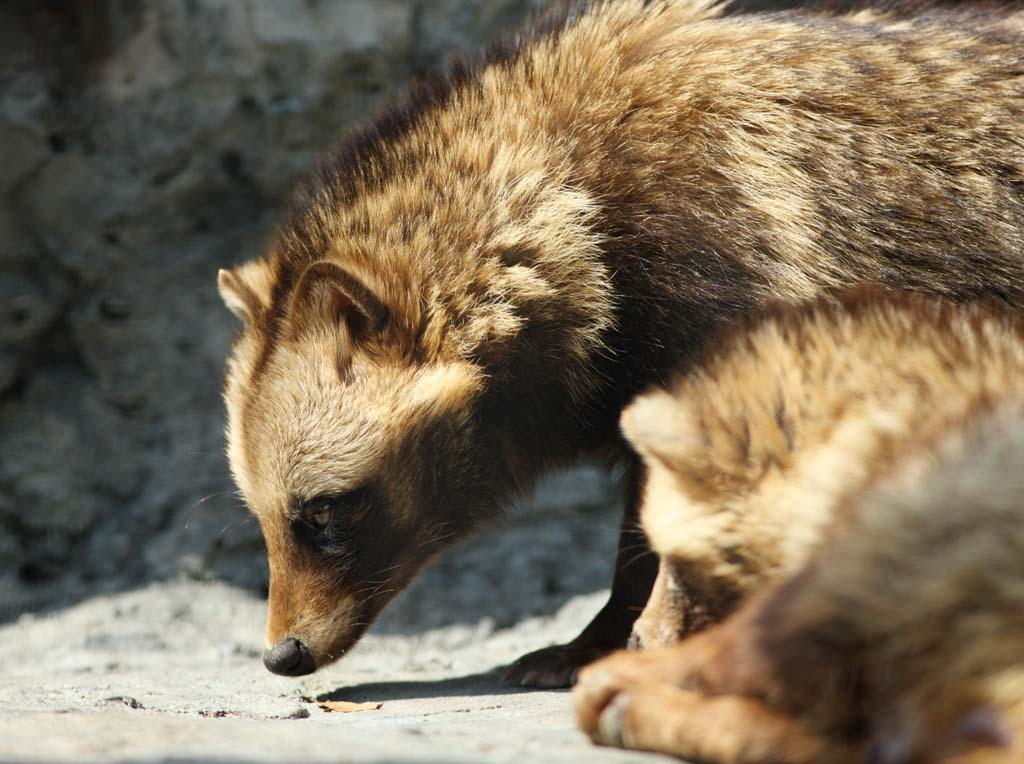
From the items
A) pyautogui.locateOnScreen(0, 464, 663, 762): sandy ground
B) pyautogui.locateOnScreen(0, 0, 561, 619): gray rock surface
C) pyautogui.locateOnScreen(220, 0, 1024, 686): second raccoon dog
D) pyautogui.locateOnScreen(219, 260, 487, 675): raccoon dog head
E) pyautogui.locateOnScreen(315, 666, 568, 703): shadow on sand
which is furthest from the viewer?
pyautogui.locateOnScreen(0, 0, 561, 619): gray rock surface

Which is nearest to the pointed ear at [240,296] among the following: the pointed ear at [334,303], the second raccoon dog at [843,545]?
the pointed ear at [334,303]

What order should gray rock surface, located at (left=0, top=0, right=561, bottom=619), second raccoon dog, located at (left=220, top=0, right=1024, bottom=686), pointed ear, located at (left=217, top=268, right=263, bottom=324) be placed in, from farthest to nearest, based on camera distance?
gray rock surface, located at (left=0, top=0, right=561, bottom=619)
pointed ear, located at (left=217, top=268, right=263, bottom=324)
second raccoon dog, located at (left=220, top=0, right=1024, bottom=686)

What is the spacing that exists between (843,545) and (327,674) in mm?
3093

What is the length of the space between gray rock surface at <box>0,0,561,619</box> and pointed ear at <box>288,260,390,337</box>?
255 cm

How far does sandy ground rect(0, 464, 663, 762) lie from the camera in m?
2.70

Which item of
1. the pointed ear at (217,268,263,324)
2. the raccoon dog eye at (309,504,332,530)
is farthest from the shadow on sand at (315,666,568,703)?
the pointed ear at (217,268,263,324)

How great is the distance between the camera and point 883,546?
2594mm

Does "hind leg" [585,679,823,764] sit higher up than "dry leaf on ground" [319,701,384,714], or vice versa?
"hind leg" [585,679,823,764]

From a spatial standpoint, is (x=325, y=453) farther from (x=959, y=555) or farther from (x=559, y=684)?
(x=959, y=555)

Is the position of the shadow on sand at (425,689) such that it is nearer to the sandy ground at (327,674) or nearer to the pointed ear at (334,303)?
the sandy ground at (327,674)

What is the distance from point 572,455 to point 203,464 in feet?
9.64

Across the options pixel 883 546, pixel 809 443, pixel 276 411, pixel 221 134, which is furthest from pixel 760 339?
pixel 221 134

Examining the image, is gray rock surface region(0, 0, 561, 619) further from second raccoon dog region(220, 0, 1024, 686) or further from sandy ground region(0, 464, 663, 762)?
second raccoon dog region(220, 0, 1024, 686)

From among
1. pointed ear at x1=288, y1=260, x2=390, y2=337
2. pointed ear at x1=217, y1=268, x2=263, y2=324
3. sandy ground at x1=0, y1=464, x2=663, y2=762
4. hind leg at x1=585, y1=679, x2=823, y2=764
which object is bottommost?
sandy ground at x1=0, y1=464, x2=663, y2=762
